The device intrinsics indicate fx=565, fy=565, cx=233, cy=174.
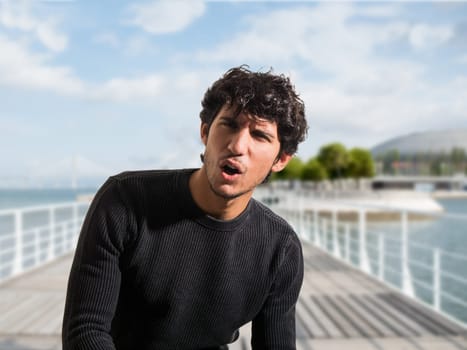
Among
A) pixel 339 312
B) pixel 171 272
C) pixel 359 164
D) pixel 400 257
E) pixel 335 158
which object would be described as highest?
pixel 335 158

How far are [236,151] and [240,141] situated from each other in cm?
2

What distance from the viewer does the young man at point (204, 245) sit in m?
0.95

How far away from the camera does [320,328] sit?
3340 millimetres

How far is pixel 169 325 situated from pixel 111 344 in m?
0.12

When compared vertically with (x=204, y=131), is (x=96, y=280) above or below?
below

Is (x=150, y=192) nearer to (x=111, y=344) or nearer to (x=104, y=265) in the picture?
(x=104, y=265)

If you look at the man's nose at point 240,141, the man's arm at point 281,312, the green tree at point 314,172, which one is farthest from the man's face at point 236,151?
the green tree at point 314,172

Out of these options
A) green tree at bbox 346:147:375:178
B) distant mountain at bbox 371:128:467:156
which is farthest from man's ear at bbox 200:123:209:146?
distant mountain at bbox 371:128:467:156

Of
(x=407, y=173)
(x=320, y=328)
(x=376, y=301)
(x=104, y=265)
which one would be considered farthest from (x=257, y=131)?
(x=407, y=173)

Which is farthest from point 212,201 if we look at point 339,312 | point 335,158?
point 335,158

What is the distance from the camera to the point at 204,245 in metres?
1.03

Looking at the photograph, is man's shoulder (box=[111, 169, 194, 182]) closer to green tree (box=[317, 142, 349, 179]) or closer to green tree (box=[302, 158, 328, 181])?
green tree (box=[317, 142, 349, 179])

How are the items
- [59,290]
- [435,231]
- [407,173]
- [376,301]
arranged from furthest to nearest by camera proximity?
[407,173]
[435,231]
[59,290]
[376,301]

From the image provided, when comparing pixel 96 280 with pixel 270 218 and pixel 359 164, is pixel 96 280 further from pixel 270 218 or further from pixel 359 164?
pixel 359 164
